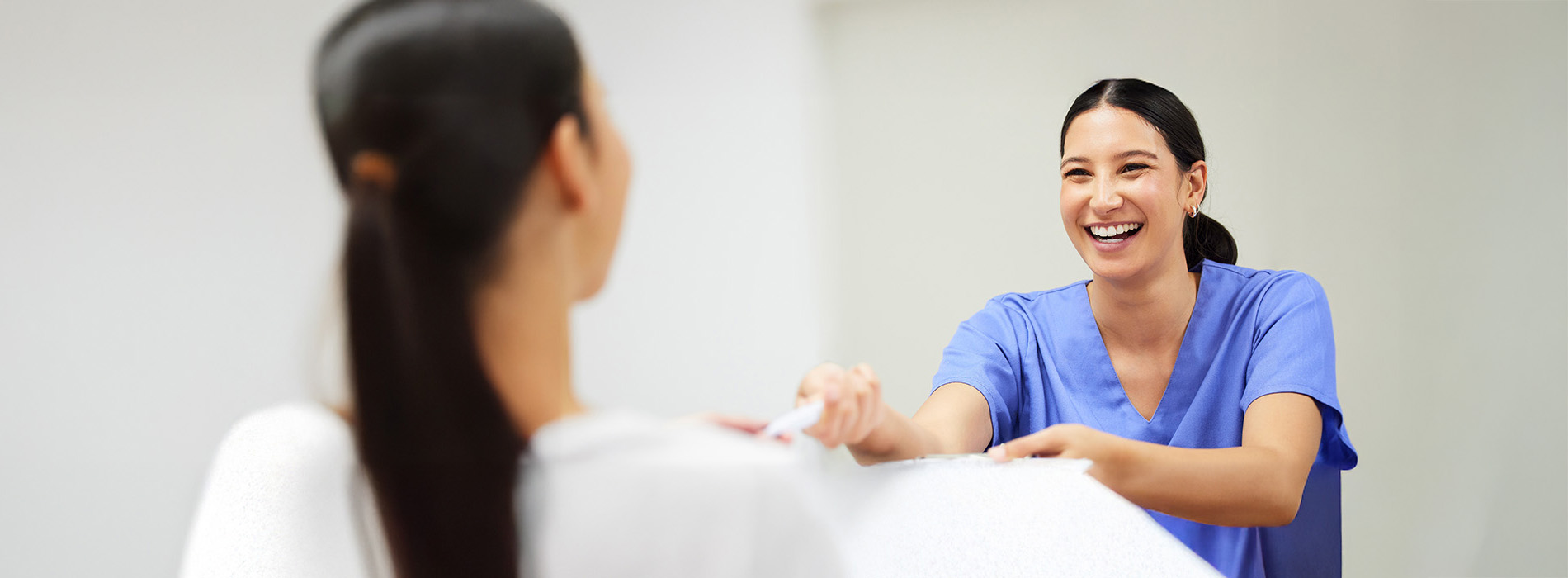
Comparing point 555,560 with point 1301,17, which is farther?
point 1301,17

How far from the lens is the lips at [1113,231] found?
1.05 m

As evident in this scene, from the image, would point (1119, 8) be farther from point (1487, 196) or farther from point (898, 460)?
point (898, 460)

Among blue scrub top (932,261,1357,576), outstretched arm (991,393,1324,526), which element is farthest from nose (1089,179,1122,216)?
outstretched arm (991,393,1324,526)

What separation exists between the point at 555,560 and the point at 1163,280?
33.0 inches

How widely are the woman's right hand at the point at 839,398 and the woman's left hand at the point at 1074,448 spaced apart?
10 centimetres

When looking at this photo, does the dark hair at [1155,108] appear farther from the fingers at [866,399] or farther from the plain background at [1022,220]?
the plain background at [1022,220]

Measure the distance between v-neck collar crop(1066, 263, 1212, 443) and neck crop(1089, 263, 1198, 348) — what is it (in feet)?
0.04

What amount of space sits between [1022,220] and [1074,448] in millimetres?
1252

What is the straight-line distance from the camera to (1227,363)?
1.03 metres

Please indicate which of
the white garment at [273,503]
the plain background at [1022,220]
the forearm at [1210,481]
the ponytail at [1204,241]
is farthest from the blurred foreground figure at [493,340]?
the plain background at [1022,220]

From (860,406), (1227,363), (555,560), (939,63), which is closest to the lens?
(555,560)

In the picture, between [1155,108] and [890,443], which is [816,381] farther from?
[1155,108]

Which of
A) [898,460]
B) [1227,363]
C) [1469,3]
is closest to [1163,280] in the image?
[1227,363]

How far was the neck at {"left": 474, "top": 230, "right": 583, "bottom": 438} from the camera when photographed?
418 mm
